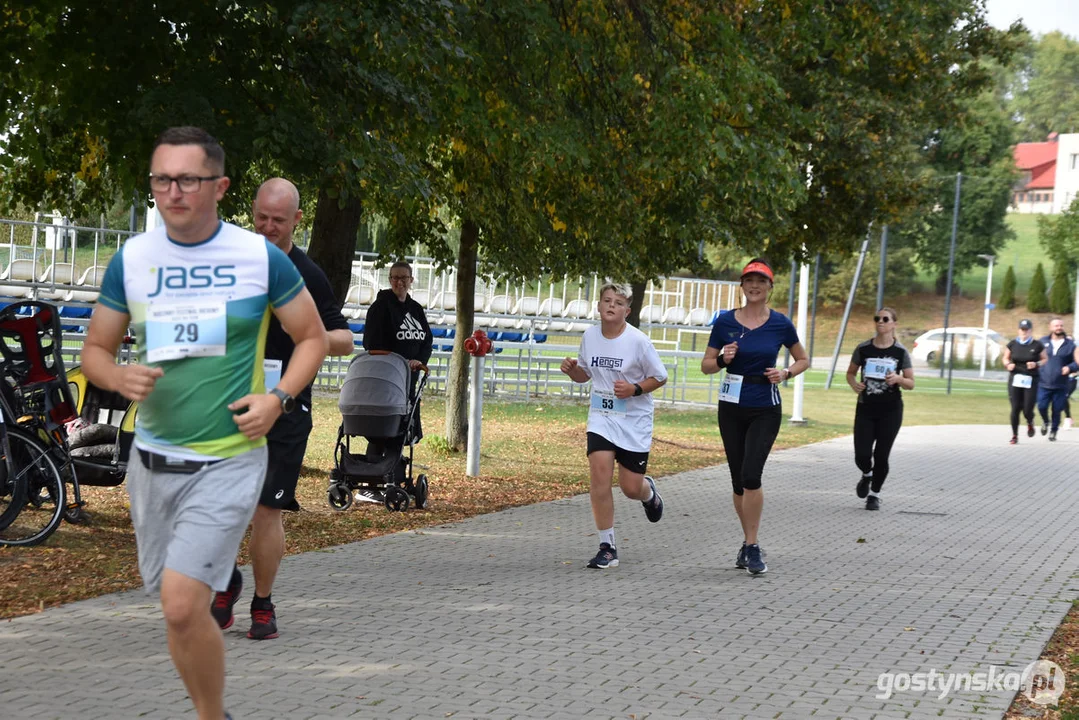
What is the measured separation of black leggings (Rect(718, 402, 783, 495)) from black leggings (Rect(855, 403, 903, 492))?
4.36 meters

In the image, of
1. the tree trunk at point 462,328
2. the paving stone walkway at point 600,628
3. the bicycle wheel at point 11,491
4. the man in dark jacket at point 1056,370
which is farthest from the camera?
the man in dark jacket at point 1056,370

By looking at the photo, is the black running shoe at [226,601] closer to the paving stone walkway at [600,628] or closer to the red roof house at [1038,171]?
the paving stone walkway at [600,628]

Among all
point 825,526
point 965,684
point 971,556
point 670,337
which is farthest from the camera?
point 670,337

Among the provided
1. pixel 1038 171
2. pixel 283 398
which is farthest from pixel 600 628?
pixel 1038 171

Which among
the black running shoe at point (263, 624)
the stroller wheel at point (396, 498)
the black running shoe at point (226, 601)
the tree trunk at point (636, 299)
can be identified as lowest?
the stroller wheel at point (396, 498)

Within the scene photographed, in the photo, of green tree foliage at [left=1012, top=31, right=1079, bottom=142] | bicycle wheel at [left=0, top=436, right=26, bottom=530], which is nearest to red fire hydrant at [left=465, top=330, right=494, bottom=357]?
bicycle wheel at [left=0, top=436, right=26, bottom=530]

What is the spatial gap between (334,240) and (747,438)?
15.8 ft

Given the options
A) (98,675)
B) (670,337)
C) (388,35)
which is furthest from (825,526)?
(670,337)

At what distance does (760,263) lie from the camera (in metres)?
9.28

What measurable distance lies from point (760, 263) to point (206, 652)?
5.86 metres

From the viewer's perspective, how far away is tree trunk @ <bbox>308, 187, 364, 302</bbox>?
489 inches

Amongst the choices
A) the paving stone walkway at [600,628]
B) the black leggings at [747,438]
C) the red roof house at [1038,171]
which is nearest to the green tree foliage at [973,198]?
the red roof house at [1038,171]

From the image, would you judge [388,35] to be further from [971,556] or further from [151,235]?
[971,556]

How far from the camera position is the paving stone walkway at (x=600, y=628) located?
5641 millimetres
